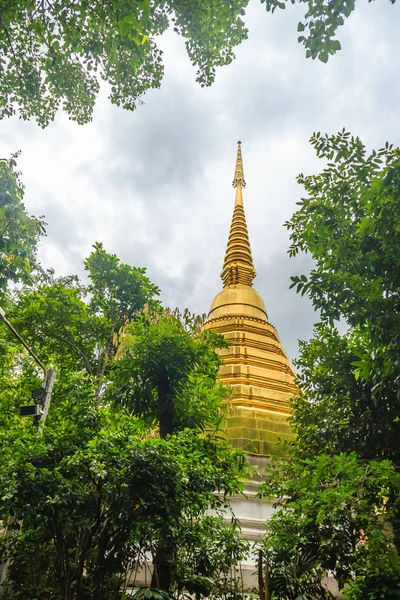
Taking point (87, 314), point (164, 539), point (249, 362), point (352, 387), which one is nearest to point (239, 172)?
point (249, 362)

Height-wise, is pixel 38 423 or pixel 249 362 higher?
pixel 249 362

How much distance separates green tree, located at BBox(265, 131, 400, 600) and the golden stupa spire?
1182 centimetres

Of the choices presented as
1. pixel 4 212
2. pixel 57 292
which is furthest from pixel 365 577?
pixel 57 292

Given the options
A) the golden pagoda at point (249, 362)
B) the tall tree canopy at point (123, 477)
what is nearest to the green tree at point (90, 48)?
the tall tree canopy at point (123, 477)

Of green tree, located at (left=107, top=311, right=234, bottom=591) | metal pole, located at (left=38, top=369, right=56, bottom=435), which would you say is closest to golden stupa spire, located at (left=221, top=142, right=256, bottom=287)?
green tree, located at (left=107, top=311, right=234, bottom=591)

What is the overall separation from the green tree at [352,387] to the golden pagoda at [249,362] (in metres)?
2.72

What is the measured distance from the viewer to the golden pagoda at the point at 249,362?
1221 cm

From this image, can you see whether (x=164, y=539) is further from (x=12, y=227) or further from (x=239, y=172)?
(x=239, y=172)

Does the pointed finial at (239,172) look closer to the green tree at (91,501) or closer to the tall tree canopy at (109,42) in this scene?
the tall tree canopy at (109,42)

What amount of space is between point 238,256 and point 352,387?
13.9 metres

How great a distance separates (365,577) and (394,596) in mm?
425

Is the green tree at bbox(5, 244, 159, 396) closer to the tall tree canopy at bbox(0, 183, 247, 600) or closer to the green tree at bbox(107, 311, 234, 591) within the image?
the tall tree canopy at bbox(0, 183, 247, 600)

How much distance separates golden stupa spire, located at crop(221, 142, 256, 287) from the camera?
20.0 m

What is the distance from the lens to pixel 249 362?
1501 cm
